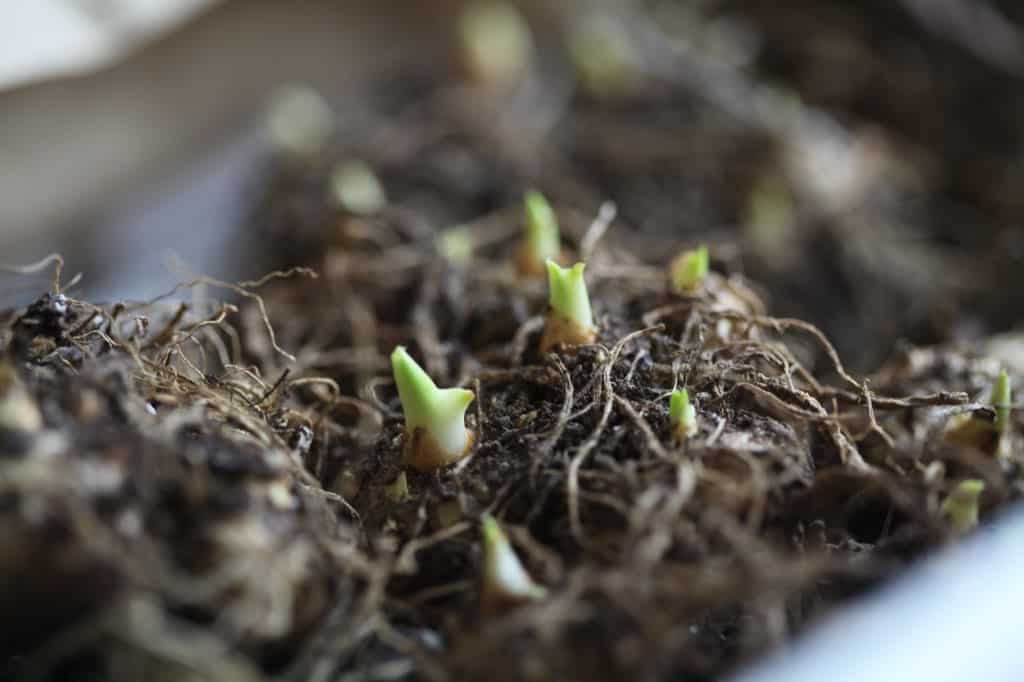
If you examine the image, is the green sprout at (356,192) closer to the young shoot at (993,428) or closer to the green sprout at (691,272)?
the green sprout at (691,272)

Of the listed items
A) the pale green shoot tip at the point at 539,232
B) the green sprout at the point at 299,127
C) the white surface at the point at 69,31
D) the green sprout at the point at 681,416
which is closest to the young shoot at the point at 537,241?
the pale green shoot tip at the point at 539,232

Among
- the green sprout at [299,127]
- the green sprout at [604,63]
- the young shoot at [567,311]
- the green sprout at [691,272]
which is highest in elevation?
the green sprout at [604,63]

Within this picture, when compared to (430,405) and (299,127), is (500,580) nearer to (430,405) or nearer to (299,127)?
(430,405)

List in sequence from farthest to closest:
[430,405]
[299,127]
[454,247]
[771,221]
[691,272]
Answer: [299,127] < [771,221] < [454,247] < [691,272] < [430,405]

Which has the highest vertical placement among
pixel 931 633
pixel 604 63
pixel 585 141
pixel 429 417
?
pixel 604 63

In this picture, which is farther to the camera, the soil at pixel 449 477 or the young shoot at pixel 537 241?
the young shoot at pixel 537 241

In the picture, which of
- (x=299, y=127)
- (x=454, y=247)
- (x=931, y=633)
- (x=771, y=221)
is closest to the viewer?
(x=931, y=633)

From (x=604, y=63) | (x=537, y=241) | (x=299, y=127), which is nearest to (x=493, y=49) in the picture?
(x=604, y=63)

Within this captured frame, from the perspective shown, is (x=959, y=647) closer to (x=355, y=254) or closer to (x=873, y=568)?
(x=873, y=568)
